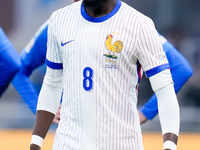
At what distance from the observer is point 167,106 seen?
317 cm

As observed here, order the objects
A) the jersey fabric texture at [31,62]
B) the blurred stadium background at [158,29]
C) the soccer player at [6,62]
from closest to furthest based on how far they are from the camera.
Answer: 1. the soccer player at [6,62]
2. the jersey fabric texture at [31,62]
3. the blurred stadium background at [158,29]

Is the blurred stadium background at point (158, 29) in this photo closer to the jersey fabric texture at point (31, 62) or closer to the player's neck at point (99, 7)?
the jersey fabric texture at point (31, 62)

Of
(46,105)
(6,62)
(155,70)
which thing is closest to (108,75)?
(155,70)

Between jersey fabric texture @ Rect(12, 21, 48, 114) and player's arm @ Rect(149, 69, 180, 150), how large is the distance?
1.74m

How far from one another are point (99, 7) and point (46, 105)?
0.62 m

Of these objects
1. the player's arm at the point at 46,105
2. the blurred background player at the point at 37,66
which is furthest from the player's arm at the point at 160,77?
the blurred background player at the point at 37,66

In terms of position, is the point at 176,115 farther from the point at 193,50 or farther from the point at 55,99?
the point at 193,50

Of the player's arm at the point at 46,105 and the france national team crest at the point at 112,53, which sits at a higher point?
the france national team crest at the point at 112,53

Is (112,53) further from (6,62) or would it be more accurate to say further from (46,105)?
(6,62)

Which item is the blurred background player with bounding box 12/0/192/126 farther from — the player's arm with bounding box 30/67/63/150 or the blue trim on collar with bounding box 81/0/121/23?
the blue trim on collar with bounding box 81/0/121/23

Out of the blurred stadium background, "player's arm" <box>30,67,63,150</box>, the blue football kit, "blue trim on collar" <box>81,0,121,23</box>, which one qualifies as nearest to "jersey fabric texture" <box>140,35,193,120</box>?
the blue football kit

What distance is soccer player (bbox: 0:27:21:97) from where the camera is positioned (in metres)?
4.71

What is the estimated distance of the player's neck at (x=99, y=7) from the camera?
10.5 ft

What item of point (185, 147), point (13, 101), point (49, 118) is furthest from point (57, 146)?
point (13, 101)
